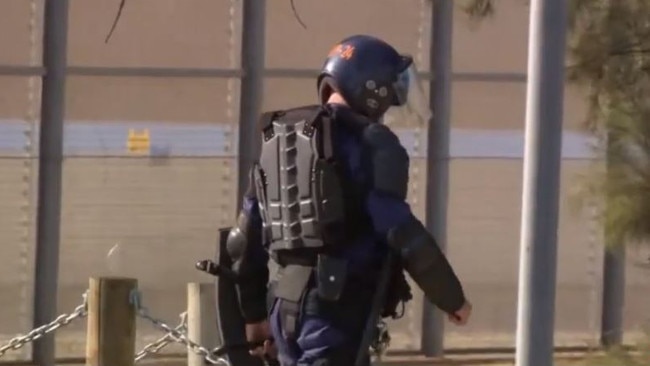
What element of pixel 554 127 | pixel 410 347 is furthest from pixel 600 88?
pixel 410 347

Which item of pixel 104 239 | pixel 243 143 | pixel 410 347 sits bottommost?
pixel 410 347

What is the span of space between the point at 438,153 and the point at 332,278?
5.90 m

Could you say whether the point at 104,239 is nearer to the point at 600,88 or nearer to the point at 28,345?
the point at 28,345

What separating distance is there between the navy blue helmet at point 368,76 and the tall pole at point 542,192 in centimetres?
46

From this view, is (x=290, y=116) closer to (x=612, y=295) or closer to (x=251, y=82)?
(x=251, y=82)

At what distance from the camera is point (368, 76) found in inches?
210

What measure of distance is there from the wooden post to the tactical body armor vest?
1.39m

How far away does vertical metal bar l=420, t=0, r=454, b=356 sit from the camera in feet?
36.0

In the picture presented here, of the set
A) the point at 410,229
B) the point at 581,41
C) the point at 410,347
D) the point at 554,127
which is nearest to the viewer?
the point at 410,229

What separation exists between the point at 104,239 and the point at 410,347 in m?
2.20

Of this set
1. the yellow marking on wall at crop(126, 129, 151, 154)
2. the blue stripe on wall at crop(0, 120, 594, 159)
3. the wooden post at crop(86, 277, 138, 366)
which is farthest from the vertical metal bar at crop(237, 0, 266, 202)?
the wooden post at crop(86, 277, 138, 366)

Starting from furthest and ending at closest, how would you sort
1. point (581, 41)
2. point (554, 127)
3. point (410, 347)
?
Answer: point (410, 347) < point (581, 41) < point (554, 127)

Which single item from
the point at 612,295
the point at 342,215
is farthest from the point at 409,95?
the point at 612,295

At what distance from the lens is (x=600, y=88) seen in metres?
7.81
